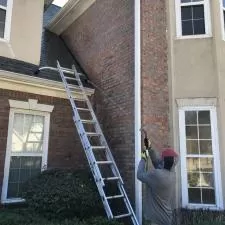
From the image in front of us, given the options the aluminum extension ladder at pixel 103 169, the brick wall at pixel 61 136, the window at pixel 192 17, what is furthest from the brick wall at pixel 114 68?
the window at pixel 192 17

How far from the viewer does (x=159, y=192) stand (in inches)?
186

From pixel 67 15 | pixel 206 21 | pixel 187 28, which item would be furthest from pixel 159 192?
pixel 67 15

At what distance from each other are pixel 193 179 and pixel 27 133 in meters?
4.33

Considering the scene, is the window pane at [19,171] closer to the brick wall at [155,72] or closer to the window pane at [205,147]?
the brick wall at [155,72]

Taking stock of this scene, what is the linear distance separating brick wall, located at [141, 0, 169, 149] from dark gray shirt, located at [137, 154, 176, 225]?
2.27 m

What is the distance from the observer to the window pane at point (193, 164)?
7.23 meters

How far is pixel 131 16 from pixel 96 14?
2.08 metres

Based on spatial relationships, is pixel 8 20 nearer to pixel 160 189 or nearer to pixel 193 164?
pixel 193 164

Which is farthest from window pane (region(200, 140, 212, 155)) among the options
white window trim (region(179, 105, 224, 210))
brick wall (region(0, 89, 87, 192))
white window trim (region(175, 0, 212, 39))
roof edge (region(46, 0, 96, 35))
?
roof edge (region(46, 0, 96, 35))

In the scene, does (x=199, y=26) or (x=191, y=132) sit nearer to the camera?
(x=191, y=132)

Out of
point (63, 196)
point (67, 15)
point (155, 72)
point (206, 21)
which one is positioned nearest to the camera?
point (63, 196)

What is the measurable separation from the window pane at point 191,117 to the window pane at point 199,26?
226 centimetres

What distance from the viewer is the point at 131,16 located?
25.4 ft

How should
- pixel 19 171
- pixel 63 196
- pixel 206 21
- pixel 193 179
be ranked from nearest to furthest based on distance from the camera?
pixel 63 196 → pixel 193 179 → pixel 19 171 → pixel 206 21
